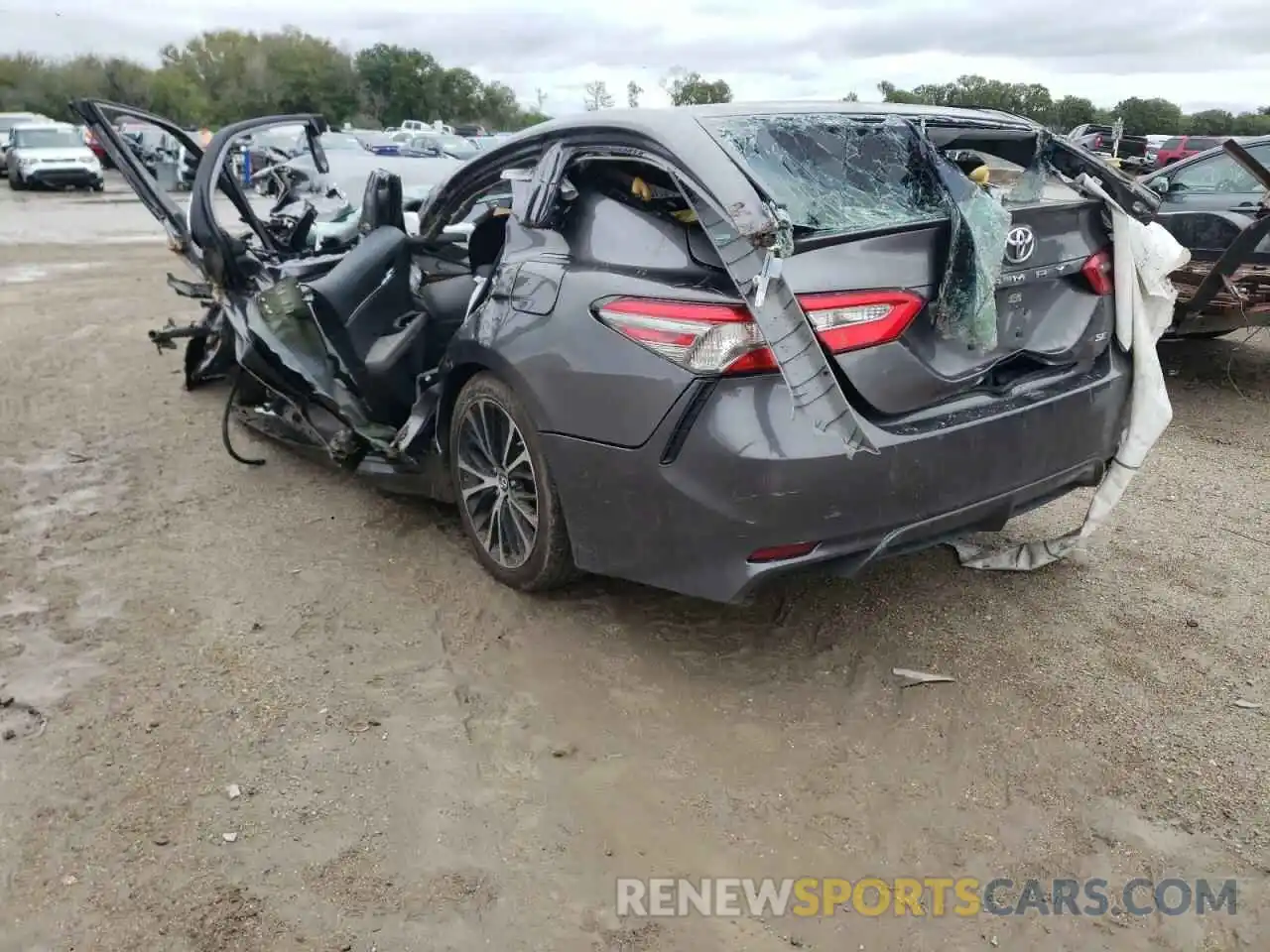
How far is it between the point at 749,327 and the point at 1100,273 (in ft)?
4.80

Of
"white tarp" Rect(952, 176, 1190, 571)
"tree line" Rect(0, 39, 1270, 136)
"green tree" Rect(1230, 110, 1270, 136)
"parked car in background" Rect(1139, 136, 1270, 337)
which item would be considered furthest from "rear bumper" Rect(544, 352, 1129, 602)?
"tree line" Rect(0, 39, 1270, 136)

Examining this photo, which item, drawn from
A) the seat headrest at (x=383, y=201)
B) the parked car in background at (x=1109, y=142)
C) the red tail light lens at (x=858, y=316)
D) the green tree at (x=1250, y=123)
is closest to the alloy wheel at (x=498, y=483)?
the red tail light lens at (x=858, y=316)

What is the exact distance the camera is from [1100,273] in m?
3.34

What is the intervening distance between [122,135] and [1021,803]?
196 inches

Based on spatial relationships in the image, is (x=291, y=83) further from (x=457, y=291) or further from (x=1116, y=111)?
(x=457, y=291)

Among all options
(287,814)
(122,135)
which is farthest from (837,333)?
(122,135)

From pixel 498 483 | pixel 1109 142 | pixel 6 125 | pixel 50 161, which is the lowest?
A: pixel 50 161

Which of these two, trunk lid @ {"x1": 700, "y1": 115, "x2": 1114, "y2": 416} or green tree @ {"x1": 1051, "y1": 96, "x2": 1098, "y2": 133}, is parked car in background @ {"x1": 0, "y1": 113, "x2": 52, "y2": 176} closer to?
green tree @ {"x1": 1051, "y1": 96, "x2": 1098, "y2": 133}

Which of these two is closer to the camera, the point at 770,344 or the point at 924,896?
the point at 924,896

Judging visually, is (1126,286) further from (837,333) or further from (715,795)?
(715,795)

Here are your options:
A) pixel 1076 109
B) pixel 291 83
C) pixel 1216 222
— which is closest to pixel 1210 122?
pixel 1076 109

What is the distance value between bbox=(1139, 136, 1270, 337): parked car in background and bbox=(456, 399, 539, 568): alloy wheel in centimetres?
422

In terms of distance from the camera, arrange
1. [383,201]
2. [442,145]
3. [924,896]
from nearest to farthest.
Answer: [924,896] < [383,201] < [442,145]

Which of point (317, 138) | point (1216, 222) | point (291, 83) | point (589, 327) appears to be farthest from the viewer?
point (291, 83)
